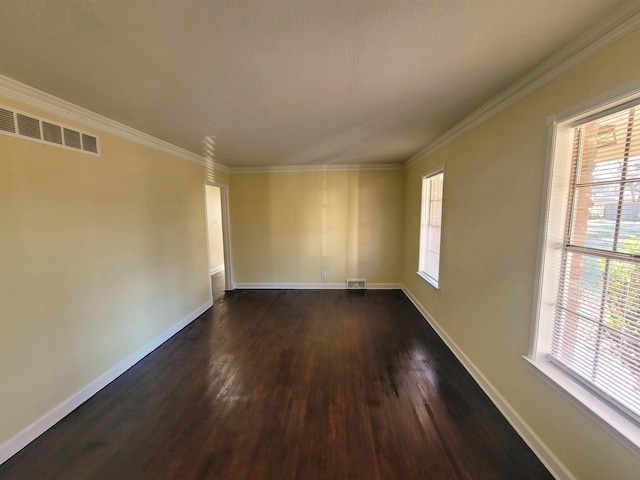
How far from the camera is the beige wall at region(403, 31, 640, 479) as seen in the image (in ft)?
4.24

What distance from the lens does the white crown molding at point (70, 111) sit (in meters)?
1.68

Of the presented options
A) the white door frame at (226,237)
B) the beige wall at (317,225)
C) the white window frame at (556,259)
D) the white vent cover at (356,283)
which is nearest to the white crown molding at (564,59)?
the white window frame at (556,259)

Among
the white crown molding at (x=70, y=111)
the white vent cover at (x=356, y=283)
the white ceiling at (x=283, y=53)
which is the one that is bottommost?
the white vent cover at (x=356, y=283)

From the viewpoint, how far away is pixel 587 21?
1197mm

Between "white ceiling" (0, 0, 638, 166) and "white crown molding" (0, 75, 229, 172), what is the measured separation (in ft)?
0.24

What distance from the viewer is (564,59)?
143 cm

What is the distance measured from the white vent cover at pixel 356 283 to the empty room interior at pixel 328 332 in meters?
1.83

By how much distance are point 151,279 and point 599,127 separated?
13.0 ft

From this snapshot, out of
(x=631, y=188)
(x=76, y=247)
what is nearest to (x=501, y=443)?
(x=631, y=188)

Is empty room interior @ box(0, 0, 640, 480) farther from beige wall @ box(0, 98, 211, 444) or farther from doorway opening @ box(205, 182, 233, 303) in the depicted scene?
doorway opening @ box(205, 182, 233, 303)

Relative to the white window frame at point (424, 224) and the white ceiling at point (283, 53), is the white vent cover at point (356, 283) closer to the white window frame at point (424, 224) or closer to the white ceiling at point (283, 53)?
the white window frame at point (424, 224)

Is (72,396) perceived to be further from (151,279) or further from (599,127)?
(599,127)

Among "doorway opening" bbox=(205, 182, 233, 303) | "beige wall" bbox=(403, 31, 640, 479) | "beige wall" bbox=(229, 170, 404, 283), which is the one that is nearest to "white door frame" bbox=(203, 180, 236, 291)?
"doorway opening" bbox=(205, 182, 233, 303)

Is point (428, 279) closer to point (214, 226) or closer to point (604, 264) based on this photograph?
point (604, 264)
